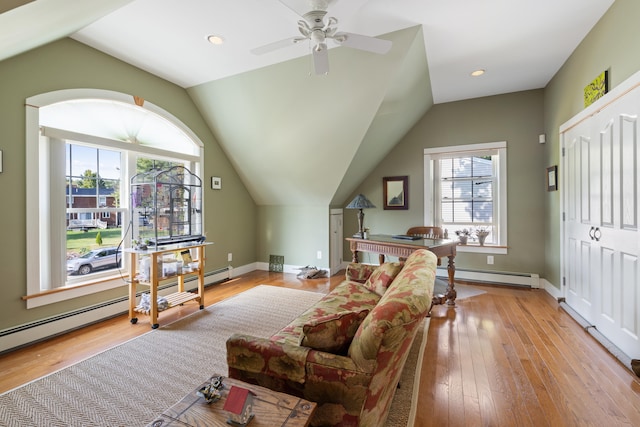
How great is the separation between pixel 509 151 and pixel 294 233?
12.0 ft

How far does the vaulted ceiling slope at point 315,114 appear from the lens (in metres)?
2.92

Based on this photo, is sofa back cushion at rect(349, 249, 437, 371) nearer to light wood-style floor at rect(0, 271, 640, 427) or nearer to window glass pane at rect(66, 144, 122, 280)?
light wood-style floor at rect(0, 271, 640, 427)

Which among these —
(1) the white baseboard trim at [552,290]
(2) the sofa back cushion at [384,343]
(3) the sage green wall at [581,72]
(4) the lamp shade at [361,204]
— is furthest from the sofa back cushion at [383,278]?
(1) the white baseboard trim at [552,290]

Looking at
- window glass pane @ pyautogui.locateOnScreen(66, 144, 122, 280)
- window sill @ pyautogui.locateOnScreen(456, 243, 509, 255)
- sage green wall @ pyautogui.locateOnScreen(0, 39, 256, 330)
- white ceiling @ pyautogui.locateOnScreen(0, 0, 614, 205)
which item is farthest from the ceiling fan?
window sill @ pyautogui.locateOnScreen(456, 243, 509, 255)

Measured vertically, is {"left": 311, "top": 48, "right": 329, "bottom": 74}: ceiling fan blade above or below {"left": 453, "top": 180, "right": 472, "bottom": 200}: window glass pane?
above

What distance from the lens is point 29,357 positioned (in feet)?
7.25

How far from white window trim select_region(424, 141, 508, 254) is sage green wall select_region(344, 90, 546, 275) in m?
0.06

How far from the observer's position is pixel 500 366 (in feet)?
6.79

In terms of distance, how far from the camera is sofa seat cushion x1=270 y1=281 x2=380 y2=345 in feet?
5.76

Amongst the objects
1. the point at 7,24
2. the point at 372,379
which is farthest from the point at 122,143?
the point at 372,379

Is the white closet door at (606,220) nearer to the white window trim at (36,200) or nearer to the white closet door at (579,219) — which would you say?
the white closet door at (579,219)

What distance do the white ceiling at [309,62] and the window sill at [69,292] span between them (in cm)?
199

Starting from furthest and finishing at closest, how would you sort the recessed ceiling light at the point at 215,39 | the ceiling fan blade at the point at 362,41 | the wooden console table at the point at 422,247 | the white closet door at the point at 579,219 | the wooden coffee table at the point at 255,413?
the wooden console table at the point at 422,247 → the white closet door at the point at 579,219 → the recessed ceiling light at the point at 215,39 → the ceiling fan blade at the point at 362,41 → the wooden coffee table at the point at 255,413

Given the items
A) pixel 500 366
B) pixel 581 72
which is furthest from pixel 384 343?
pixel 581 72
